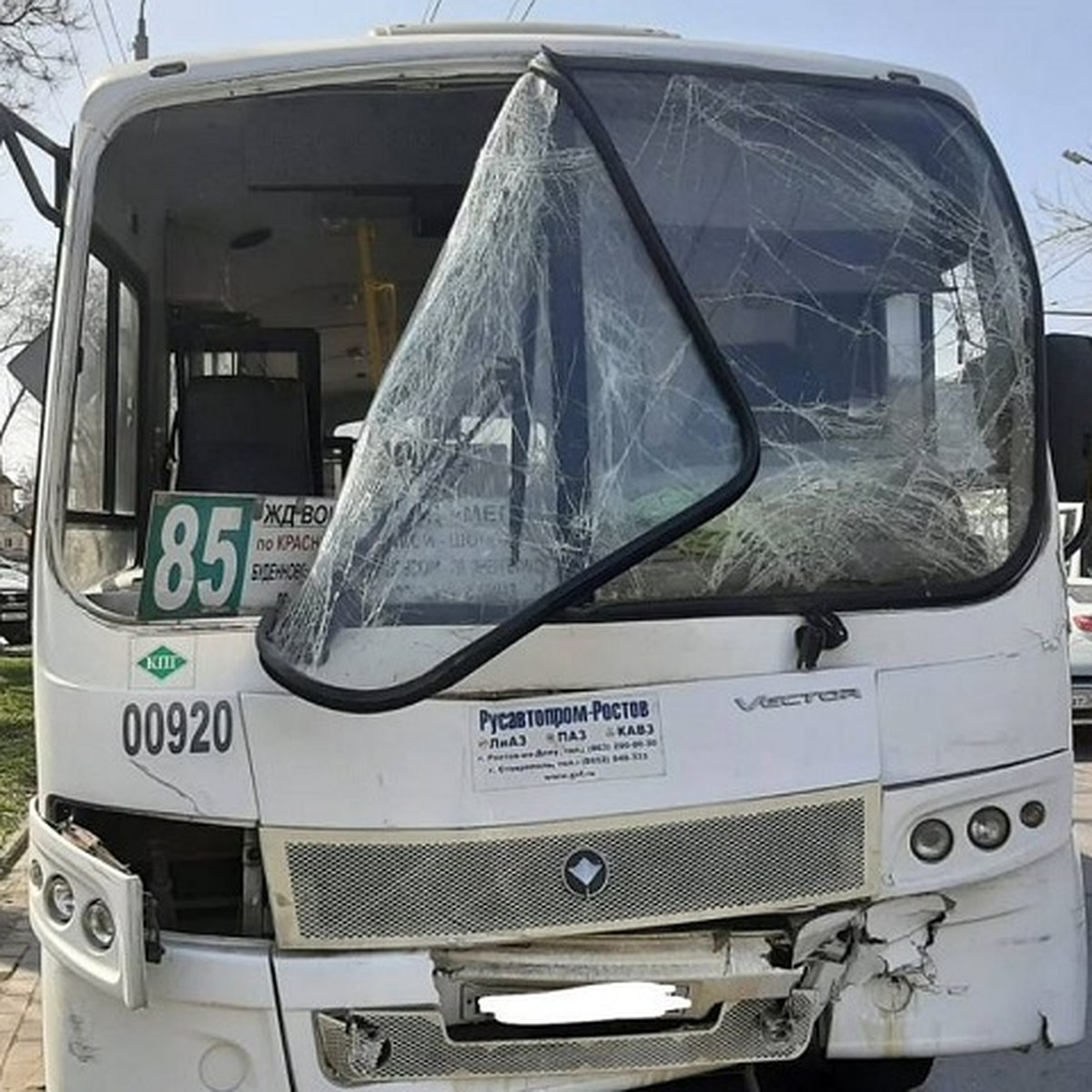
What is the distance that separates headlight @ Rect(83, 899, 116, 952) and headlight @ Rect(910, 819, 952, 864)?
1.76 meters

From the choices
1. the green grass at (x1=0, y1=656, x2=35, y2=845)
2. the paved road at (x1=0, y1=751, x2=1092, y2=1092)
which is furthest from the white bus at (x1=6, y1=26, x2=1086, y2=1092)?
the green grass at (x1=0, y1=656, x2=35, y2=845)

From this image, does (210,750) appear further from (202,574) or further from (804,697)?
(804,697)

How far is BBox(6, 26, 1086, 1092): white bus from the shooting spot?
3.05 metres

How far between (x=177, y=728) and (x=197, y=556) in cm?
40

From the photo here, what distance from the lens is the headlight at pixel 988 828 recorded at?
11.0 ft

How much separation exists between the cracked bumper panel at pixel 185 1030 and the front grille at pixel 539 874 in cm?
14

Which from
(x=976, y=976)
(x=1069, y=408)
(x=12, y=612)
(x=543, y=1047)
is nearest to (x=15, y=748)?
(x=543, y=1047)

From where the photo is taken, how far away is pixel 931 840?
10.8 ft

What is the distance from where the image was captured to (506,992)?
3180mm

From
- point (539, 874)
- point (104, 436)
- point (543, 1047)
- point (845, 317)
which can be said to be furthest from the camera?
point (104, 436)

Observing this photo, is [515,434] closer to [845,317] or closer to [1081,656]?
[845,317]

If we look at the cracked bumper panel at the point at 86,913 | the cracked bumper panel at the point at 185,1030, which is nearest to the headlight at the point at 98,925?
the cracked bumper panel at the point at 86,913

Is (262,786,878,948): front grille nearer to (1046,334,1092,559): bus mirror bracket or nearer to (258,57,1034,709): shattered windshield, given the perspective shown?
(258,57,1034,709): shattered windshield

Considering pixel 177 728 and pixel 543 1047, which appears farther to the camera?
pixel 543 1047
